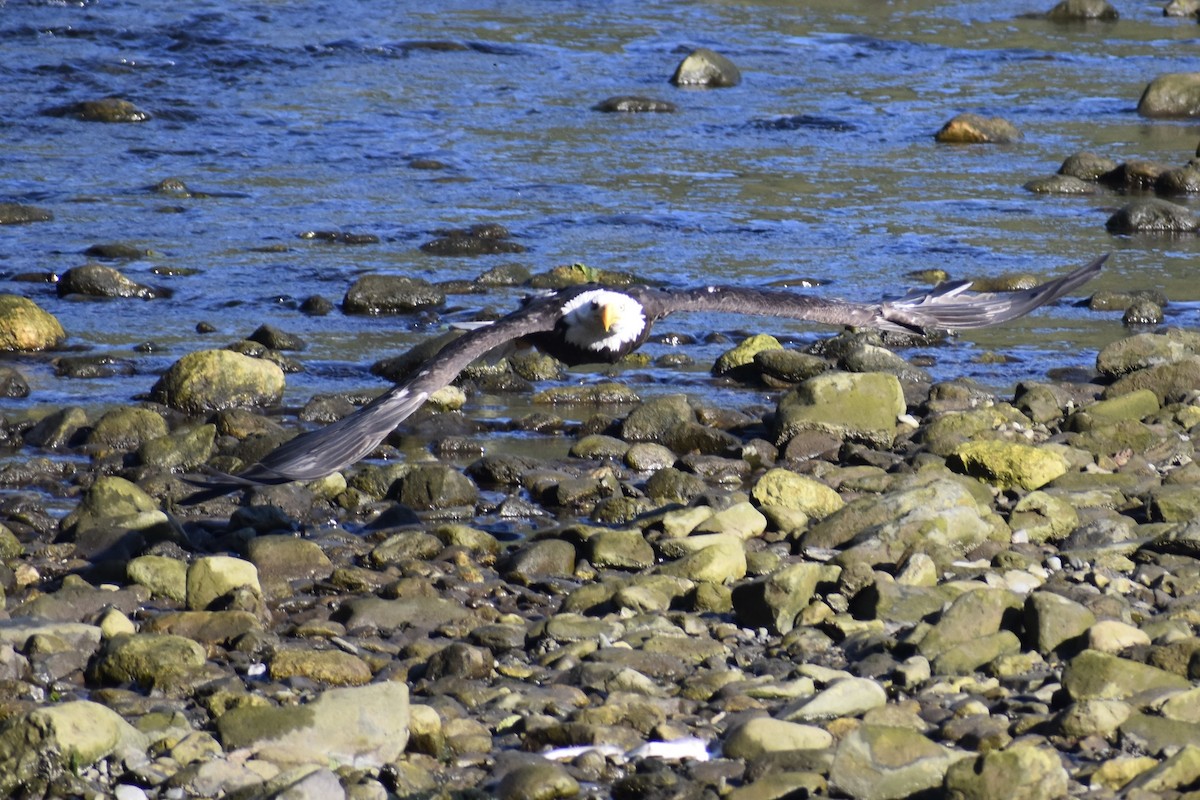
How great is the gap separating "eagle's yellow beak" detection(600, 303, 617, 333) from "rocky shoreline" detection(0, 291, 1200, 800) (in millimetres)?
876

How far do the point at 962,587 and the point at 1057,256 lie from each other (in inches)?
325

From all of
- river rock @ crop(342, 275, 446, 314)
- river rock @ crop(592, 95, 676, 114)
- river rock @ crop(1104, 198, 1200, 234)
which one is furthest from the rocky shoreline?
river rock @ crop(592, 95, 676, 114)

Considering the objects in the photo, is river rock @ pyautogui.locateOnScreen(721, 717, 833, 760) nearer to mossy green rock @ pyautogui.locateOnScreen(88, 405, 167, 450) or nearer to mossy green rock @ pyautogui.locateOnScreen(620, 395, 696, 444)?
mossy green rock @ pyautogui.locateOnScreen(620, 395, 696, 444)

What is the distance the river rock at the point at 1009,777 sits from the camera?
16.1 ft

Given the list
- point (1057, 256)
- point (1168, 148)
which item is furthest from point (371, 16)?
point (1057, 256)

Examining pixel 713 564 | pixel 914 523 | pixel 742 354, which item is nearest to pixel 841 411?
pixel 742 354

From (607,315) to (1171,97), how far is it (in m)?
14.2

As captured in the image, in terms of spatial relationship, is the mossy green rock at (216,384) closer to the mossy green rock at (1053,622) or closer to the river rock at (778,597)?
the river rock at (778,597)

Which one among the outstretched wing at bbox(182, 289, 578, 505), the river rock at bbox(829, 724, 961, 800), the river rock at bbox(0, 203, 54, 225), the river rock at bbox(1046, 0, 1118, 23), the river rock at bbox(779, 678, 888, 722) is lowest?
the river rock at bbox(0, 203, 54, 225)

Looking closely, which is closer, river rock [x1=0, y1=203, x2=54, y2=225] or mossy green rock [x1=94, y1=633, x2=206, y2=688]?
mossy green rock [x1=94, y1=633, x2=206, y2=688]

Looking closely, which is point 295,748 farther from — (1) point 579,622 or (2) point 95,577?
(2) point 95,577

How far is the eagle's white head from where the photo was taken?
8688 mm

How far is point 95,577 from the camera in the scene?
760 centimetres

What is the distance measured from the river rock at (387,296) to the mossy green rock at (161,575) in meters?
5.44
